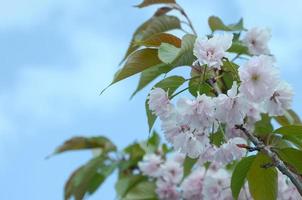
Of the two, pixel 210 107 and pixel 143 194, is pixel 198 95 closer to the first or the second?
pixel 210 107

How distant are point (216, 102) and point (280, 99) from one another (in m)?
0.20

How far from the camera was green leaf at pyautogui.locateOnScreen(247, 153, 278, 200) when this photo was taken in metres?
1.33

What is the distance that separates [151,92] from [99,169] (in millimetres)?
1457

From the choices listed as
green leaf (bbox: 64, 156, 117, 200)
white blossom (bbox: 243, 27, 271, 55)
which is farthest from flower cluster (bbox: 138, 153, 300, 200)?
white blossom (bbox: 243, 27, 271, 55)

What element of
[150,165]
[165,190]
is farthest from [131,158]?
[165,190]

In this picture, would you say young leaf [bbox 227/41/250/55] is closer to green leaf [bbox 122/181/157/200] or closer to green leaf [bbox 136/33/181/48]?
green leaf [bbox 136/33/181/48]

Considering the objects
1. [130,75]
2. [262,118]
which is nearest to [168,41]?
[130,75]

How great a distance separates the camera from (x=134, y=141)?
9.06 ft

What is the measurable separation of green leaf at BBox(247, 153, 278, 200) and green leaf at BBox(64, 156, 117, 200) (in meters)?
1.28

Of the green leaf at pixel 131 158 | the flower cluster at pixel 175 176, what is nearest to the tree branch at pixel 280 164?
the flower cluster at pixel 175 176

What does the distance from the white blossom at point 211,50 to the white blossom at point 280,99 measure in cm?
16

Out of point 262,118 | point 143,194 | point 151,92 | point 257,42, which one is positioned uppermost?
point 151,92

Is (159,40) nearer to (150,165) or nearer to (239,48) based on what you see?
(239,48)

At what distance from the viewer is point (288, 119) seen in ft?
5.94
